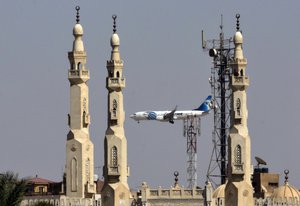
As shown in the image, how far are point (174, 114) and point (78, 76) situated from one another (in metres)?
33.4

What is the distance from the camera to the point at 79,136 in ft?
452

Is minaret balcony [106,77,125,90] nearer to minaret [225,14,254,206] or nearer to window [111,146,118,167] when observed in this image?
window [111,146,118,167]

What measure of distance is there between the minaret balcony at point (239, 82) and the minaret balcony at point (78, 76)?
11.3 meters

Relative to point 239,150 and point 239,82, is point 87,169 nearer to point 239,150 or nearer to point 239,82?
point 239,150

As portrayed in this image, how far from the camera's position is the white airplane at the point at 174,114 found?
16725 cm

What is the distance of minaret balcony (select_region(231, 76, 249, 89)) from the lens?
139 metres

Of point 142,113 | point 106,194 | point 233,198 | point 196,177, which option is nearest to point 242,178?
point 233,198

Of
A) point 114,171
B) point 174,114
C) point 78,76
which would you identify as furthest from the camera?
point 174,114

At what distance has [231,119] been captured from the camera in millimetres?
139375

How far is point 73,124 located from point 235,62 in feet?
44.2

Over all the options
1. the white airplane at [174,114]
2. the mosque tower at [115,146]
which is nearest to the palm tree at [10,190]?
the mosque tower at [115,146]

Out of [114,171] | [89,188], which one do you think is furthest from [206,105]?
[114,171]

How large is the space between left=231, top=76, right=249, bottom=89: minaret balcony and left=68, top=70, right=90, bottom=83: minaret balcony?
11316mm

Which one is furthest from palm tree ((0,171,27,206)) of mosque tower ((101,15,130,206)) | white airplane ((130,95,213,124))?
white airplane ((130,95,213,124))
